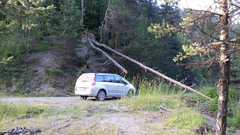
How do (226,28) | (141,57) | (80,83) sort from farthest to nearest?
(141,57), (80,83), (226,28)

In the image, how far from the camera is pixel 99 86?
40.5 feet

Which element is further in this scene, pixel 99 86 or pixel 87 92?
pixel 99 86

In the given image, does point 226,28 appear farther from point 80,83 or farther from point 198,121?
point 80,83

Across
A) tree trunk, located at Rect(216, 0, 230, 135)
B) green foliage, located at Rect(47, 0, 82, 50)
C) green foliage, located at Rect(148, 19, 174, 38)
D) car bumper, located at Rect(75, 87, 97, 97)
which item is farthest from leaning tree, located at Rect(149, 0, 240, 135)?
green foliage, located at Rect(47, 0, 82, 50)

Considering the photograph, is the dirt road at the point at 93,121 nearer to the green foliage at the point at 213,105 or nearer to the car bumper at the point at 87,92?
the car bumper at the point at 87,92

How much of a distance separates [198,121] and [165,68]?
94.8 ft

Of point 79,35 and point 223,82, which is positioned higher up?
point 79,35

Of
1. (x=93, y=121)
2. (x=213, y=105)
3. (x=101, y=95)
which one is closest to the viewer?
(x=93, y=121)

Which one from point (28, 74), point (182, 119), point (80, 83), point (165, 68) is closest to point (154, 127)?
point (182, 119)

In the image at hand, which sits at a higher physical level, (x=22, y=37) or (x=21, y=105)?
(x=22, y=37)

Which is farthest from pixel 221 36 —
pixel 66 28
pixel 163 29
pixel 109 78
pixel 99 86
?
pixel 66 28

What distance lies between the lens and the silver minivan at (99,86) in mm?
12120

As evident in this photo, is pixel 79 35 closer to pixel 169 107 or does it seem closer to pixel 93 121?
pixel 169 107

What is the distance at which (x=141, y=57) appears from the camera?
2278 cm
